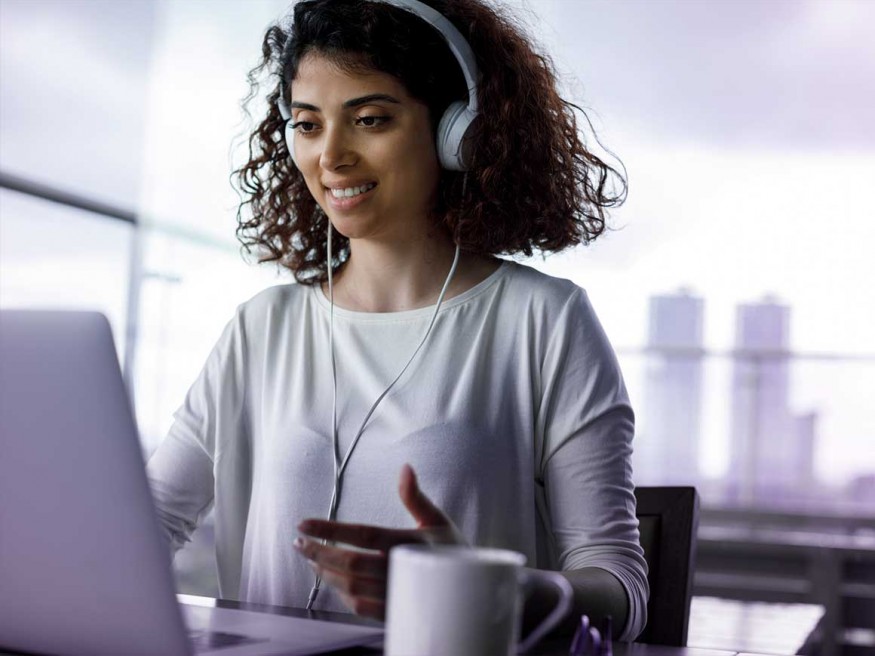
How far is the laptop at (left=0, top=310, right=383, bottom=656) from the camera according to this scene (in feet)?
2.10

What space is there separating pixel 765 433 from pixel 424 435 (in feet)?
11.9

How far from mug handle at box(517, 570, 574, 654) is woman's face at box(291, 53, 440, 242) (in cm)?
57

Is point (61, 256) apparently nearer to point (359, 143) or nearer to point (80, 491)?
point (359, 143)

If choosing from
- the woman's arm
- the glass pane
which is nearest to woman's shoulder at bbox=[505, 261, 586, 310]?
the woman's arm

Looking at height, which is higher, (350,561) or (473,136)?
(473,136)

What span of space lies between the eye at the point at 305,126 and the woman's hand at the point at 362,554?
734mm

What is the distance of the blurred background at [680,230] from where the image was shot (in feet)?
12.6

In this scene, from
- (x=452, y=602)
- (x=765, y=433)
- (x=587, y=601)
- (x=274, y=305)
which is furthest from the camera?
(x=765, y=433)

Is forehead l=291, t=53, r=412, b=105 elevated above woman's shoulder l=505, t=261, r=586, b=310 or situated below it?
above

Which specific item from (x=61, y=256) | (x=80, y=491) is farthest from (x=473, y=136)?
(x=61, y=256)

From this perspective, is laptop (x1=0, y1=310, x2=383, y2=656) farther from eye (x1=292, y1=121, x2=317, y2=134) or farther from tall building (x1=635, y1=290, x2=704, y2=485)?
tall building (x1=635, y1=290, x2=704, y2=485)

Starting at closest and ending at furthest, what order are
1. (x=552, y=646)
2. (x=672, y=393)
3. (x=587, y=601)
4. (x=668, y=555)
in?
(x=552, y=646) → (x=587, y=601) → (x=668, y=555) → (x=672, y=393)

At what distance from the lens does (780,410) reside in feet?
14.9

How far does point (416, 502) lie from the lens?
73 centimetres
